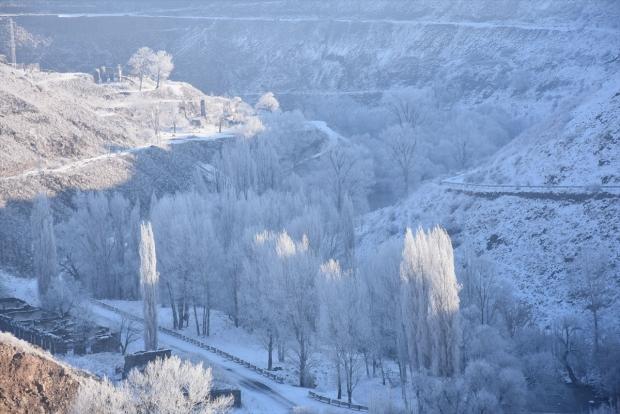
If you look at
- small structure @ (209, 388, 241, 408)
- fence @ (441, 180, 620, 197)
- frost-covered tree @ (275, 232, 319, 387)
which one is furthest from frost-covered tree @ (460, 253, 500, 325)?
small structure @ (209, 388, 241, 408)

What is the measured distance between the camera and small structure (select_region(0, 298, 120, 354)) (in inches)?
1688

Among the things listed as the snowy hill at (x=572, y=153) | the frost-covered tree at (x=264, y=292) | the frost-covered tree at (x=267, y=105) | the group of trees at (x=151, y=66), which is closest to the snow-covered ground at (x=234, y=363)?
the frost-covered tree at (x=264, y=292)

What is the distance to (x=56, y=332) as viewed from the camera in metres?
44.3

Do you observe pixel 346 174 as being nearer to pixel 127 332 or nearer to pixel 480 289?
pixel 480 289

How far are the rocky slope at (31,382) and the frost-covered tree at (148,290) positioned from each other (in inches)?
416

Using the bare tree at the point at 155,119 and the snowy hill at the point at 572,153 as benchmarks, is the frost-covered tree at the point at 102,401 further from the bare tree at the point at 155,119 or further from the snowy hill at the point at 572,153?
the bare tree at the point at 155,119

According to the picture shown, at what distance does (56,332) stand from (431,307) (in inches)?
660

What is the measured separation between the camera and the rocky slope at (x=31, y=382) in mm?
30859

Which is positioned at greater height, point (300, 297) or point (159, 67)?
point (159, 67)

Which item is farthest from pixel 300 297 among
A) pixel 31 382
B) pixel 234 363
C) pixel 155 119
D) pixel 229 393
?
pixel 155 119

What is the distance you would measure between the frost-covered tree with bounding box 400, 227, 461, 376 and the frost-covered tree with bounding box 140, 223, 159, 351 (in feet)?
37.0

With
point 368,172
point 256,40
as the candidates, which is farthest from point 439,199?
point 256,40

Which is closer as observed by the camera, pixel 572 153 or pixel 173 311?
pixel 173 311

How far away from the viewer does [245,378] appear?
43906 millimetres
